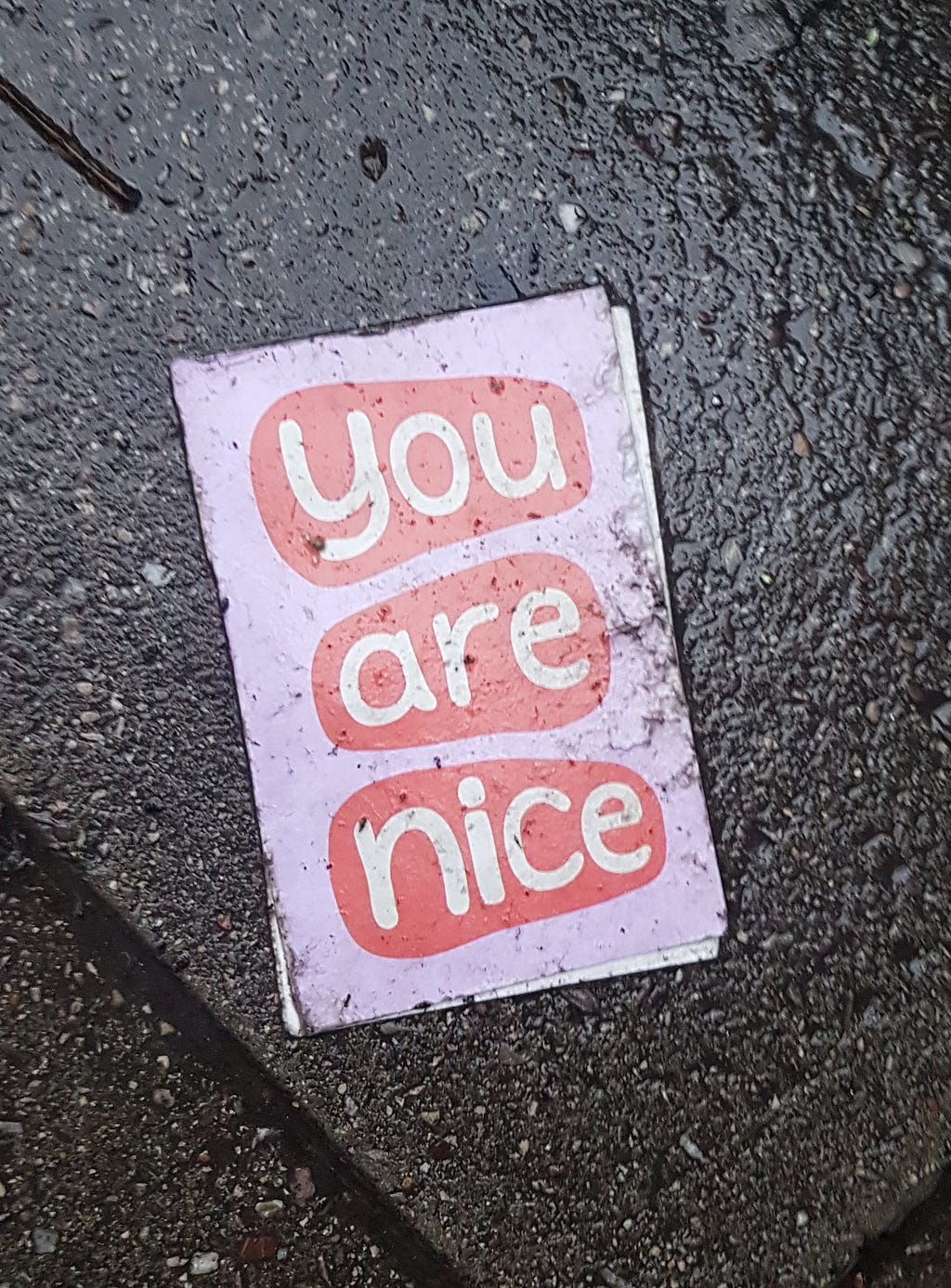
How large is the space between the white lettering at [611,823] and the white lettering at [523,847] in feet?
0.11

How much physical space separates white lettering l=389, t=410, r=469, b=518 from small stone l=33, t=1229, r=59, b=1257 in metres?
1.22

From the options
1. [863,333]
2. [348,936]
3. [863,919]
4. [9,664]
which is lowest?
[863,919]

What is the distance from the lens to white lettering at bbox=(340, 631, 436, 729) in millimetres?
1320

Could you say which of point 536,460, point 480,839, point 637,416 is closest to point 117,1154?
point 480,839

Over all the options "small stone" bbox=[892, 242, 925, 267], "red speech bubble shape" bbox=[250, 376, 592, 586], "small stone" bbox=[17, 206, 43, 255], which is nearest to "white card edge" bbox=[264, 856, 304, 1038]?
"red speech bubble shape" bbox=[250, 376, 592, 586]

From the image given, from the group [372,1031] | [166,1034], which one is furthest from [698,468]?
[166,1034]

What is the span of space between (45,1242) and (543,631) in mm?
1180

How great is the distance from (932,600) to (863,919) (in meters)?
0.52

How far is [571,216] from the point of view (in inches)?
52.7

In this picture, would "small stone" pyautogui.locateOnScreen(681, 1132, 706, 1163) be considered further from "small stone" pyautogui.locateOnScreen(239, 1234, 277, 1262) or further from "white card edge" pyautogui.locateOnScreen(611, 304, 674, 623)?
"white card edge" pyautogui.locateOnScreen(611, 304, 674, 623)

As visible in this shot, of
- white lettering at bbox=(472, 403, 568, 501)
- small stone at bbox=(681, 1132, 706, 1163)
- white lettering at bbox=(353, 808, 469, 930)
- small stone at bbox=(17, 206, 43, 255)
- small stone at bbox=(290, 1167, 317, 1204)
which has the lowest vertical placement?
small stone at bbox=(681, 1132, 706, 1163)

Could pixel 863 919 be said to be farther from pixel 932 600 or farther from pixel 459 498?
pixel 459 498

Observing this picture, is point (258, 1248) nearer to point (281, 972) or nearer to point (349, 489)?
point (281, 972)

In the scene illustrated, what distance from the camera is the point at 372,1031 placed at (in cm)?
133
